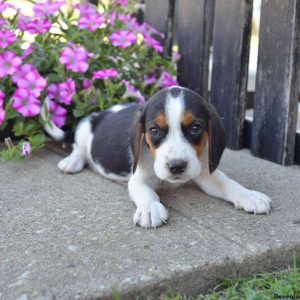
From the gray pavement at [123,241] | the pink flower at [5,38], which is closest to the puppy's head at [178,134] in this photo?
the gray pavement at [123,241]

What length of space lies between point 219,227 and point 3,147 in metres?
2.26

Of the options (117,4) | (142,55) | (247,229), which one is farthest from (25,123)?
Result: (247,229)

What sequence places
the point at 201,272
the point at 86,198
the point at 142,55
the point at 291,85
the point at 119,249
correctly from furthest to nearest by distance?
the point at 142,55 → the point at 291,85 → the point at 86,198 → the point at 119,249 → the point at 201,272

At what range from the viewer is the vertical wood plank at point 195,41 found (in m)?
4.75

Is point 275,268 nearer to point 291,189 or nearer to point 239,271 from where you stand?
point 239,271

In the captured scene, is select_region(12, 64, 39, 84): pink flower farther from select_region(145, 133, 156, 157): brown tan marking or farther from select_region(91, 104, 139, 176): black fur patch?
select_region(145, 133, 156, 157): brown tan marking

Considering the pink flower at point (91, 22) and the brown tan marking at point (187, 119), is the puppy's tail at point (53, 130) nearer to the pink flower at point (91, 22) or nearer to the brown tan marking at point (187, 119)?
the pink flower at point (91, 22)

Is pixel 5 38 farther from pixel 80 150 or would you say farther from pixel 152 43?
pixel 152 43

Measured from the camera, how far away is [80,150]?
4223 millimetres

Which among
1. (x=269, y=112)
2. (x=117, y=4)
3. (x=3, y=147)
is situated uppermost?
(x=117, y=4)

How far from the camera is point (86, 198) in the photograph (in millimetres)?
3330

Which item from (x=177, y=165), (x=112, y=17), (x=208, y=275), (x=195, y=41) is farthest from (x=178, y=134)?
(x=112, y=17)

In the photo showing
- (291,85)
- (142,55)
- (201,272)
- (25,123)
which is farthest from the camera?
(142,55)

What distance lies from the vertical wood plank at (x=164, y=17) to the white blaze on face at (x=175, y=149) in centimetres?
233
